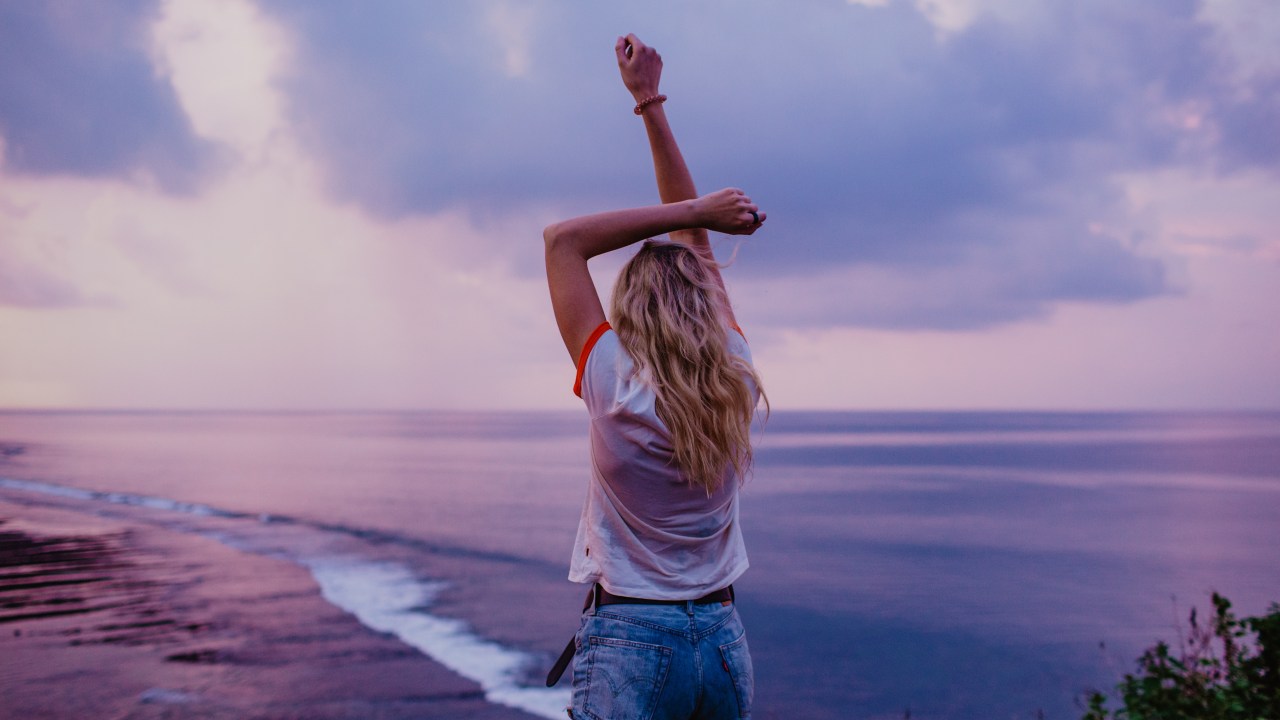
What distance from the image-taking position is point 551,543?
22891mm

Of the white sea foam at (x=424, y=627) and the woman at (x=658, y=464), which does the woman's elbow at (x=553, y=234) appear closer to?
the woman at (x=658, y=464)

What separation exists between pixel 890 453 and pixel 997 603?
2186 inches

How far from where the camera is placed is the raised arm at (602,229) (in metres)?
2.02

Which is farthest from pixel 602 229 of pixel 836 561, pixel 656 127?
pixel 836 561

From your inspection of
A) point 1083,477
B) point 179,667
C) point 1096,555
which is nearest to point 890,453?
point 1083,477

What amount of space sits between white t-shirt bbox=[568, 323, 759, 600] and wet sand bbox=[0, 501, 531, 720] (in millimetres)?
7855

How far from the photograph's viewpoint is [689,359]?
1911 mm

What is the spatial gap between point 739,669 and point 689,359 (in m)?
0.72

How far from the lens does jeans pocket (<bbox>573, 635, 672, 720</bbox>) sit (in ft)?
6.04

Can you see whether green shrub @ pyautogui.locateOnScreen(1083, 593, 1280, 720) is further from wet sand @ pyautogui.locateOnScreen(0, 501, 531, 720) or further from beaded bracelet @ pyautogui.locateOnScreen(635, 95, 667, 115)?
wet sand @ pyautogui.locateOnScreen(0, 501, 531, 720)

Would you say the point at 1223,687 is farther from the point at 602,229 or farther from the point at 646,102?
the point at 602,229

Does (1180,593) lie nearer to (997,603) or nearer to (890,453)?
(997,603)

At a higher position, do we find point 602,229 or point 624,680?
point 602,229

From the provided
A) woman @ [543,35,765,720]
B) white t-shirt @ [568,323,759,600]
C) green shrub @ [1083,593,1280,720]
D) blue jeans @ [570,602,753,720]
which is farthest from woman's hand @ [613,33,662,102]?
green shrub @ [1083,593,1280,720]
